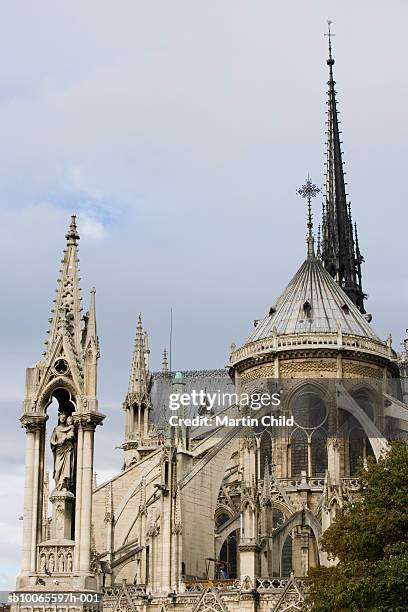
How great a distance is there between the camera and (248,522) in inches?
2037

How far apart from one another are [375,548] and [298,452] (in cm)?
3383

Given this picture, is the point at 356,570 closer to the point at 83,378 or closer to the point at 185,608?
the point at 83,378

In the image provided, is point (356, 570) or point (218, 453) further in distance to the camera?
point (218, 453)

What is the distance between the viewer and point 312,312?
67.2m

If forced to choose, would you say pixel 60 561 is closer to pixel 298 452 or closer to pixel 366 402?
pixel 298 452

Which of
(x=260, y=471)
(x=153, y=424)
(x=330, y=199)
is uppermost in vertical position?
(x=330, y=199)

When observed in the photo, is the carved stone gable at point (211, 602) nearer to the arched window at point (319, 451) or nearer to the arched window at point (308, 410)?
the arched window at point (319, 451)

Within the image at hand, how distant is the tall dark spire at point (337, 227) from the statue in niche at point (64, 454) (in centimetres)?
7778

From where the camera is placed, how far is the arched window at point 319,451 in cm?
6444

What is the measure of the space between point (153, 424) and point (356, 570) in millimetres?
50547

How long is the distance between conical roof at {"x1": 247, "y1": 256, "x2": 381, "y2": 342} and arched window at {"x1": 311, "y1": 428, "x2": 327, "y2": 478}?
509 centimetres

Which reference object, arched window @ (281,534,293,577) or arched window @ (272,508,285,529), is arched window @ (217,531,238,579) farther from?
arched window @ (281,534,293,577)

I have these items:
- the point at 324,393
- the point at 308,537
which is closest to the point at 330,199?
the point at 324,393

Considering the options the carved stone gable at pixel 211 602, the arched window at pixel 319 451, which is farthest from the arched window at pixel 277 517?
the carved stone gable at pixel 211 602
